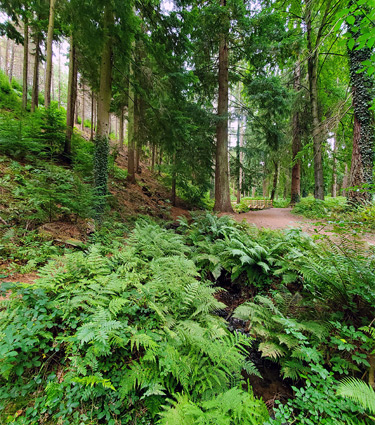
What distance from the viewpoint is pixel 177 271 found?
131 inches

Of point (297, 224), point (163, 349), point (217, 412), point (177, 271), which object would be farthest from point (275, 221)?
point (217, 412)

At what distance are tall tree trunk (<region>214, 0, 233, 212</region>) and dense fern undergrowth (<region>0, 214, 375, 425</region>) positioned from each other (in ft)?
19.2

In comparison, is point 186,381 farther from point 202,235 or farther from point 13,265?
point 202,235

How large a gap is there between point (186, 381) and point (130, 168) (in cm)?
935

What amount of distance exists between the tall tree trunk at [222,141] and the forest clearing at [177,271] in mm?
66

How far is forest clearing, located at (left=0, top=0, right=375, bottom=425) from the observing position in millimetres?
1649

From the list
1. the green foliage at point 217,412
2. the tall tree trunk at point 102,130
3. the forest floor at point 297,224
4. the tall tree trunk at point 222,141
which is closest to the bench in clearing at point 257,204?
the forest floor at point 297,224

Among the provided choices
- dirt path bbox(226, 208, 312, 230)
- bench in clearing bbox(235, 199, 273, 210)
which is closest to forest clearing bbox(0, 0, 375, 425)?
dirt path bbox(226, 208, 312, 230)

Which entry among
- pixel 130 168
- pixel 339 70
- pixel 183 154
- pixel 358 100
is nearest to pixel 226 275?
pixel 183 154

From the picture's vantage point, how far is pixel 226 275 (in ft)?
14.6

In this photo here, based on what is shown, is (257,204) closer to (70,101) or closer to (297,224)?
(297,224)

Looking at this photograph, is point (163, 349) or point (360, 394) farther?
point (163, 349)

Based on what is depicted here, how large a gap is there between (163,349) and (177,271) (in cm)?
147

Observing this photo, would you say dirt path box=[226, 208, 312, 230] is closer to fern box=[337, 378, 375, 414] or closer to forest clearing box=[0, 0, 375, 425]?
forest clearing box=[0, 0, 375, 425]
